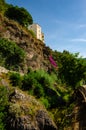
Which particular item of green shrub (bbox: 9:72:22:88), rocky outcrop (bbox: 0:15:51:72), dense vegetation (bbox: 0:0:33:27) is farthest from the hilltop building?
green shrub (bbox: 9:72:22:88)

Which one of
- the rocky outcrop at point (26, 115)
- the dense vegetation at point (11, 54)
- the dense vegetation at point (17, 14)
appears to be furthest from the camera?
the dense vegetation at point (17, 14)

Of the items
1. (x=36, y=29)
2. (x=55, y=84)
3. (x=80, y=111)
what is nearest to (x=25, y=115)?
(x=80, y=111)

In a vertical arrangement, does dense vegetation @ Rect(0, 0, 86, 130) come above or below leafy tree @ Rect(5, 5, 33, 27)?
below

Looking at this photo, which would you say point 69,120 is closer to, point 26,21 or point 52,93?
point 52,93

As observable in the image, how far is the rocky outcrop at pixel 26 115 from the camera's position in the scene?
97.4 feet

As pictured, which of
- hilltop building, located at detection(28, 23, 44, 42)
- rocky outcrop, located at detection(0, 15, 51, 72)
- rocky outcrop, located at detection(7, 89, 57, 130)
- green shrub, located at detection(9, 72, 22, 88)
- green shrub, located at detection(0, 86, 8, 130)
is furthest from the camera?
hilltop building, located at detection(28, 23, 44, 42)

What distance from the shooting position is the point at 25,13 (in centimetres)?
8112

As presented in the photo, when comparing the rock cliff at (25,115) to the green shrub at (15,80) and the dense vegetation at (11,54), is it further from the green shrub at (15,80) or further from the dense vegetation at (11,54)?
the dense vegetation at (11,54)

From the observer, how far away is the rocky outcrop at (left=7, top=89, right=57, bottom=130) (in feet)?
97.4

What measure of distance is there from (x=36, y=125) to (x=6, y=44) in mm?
34285

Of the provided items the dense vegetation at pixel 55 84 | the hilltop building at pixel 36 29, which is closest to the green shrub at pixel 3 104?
the dense vegetation at pixel 55 84

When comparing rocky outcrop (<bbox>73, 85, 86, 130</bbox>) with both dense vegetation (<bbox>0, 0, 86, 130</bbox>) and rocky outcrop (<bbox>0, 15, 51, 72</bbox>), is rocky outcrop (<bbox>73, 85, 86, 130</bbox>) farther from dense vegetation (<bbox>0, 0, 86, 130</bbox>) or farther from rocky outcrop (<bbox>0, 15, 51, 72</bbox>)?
rocky outcrop (<bbox>0, 15, 51, 72</bbox>)

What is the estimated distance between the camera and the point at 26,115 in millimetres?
30750

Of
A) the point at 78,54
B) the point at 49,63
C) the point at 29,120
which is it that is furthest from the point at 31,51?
the point at 29,120
